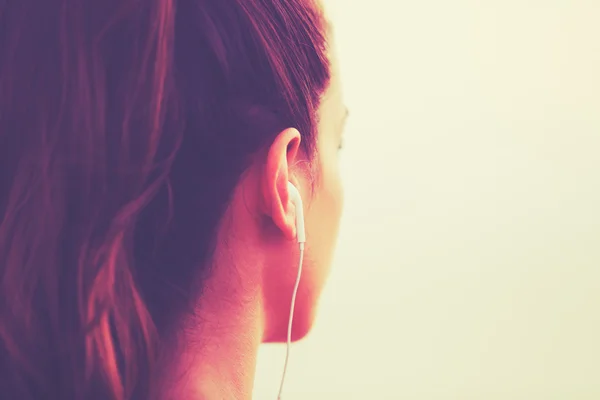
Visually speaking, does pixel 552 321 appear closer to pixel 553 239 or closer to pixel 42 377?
pixel 553 239

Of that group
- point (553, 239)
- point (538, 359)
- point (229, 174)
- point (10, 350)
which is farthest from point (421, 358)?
point (10, 350)

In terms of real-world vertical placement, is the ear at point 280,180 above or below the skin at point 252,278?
above

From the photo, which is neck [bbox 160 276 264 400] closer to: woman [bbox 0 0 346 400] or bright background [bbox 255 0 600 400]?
woman [bbox 0 0 346 400]

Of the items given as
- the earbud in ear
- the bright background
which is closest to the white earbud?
the earbud in ear

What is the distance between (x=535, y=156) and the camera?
3.08 feet

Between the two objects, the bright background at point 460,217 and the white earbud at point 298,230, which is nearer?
the white earbud at point 298,230

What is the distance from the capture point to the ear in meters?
0.58

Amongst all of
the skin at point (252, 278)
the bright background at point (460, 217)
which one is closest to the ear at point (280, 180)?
the skin at point (252, 278)

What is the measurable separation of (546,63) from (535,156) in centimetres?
16

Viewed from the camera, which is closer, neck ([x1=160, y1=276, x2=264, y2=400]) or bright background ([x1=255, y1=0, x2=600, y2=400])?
neck ([x1=160, y1=276, x2=264, y2=400])

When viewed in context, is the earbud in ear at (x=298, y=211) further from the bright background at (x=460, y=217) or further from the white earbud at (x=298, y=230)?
the bright background at (x=460, y=217)

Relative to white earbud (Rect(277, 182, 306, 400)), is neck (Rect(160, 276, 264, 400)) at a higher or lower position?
lower

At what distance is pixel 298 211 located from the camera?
23.9 inches

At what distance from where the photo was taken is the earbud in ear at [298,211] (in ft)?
1.97
